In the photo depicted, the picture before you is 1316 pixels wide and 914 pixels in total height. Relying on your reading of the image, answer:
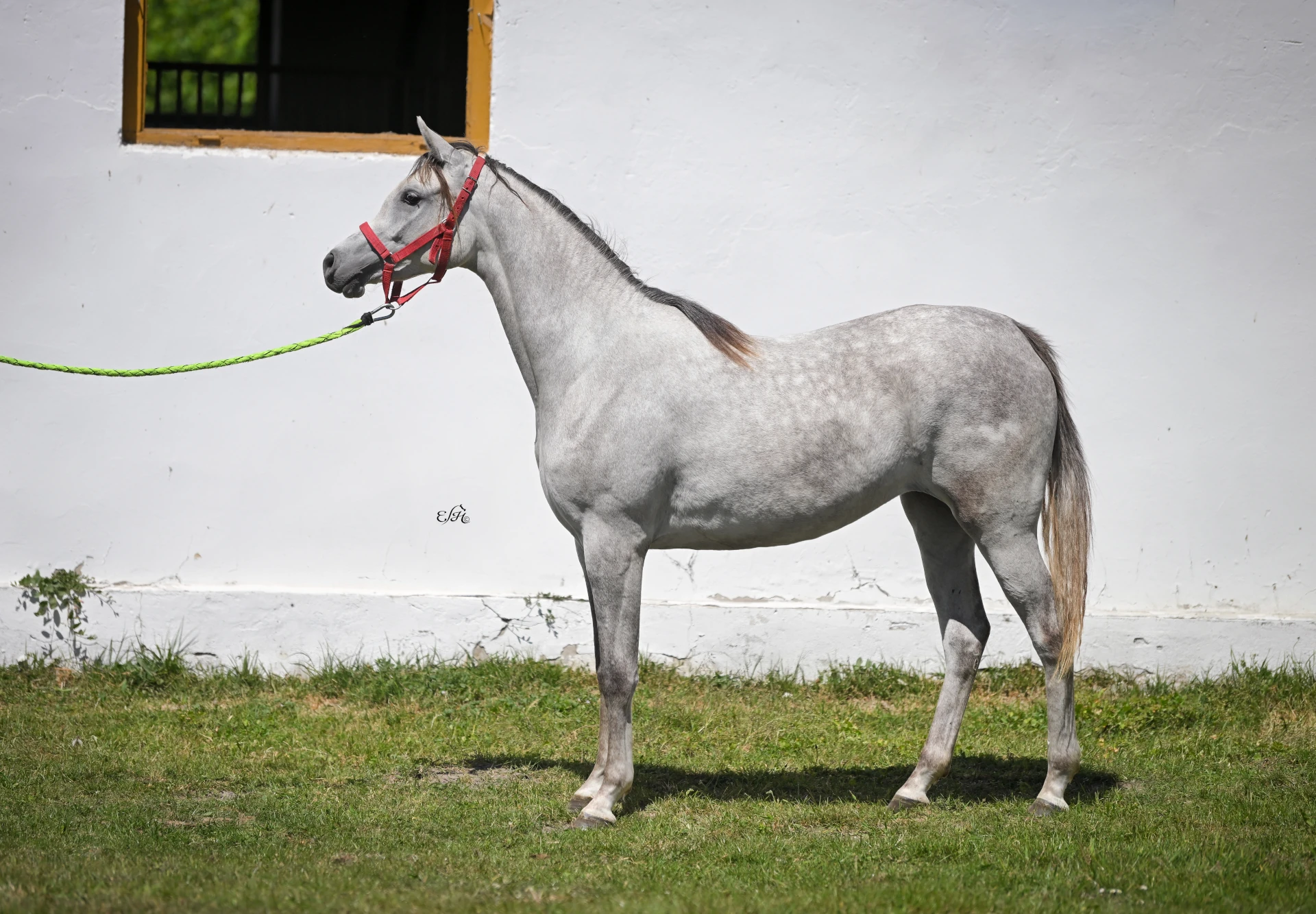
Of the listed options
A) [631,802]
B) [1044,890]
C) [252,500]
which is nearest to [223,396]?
[252,500]

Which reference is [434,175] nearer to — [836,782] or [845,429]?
[845,429]

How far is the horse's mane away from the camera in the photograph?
4434 mm

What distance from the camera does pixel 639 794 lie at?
15.7 ft

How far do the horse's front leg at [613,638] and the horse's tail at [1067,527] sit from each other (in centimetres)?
160

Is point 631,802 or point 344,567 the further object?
point 344,567

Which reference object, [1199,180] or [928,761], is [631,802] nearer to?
[928,761]

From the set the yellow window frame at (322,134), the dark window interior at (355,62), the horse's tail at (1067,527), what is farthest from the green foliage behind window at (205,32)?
the horse's tail at (1067,527)

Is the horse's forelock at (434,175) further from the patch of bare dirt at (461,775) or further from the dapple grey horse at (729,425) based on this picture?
the patch of bare dirt at (461,775)

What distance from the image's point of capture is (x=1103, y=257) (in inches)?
258

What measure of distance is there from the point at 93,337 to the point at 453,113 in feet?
17.6

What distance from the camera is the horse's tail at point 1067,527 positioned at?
14.5 feet

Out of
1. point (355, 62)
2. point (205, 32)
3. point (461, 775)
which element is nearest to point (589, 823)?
point (461, 775)

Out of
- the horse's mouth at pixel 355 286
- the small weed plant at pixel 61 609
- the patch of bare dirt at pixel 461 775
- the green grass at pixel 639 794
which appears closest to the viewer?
the green grass at pixel 639 794

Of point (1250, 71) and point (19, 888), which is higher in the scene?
point (1250, 71)
